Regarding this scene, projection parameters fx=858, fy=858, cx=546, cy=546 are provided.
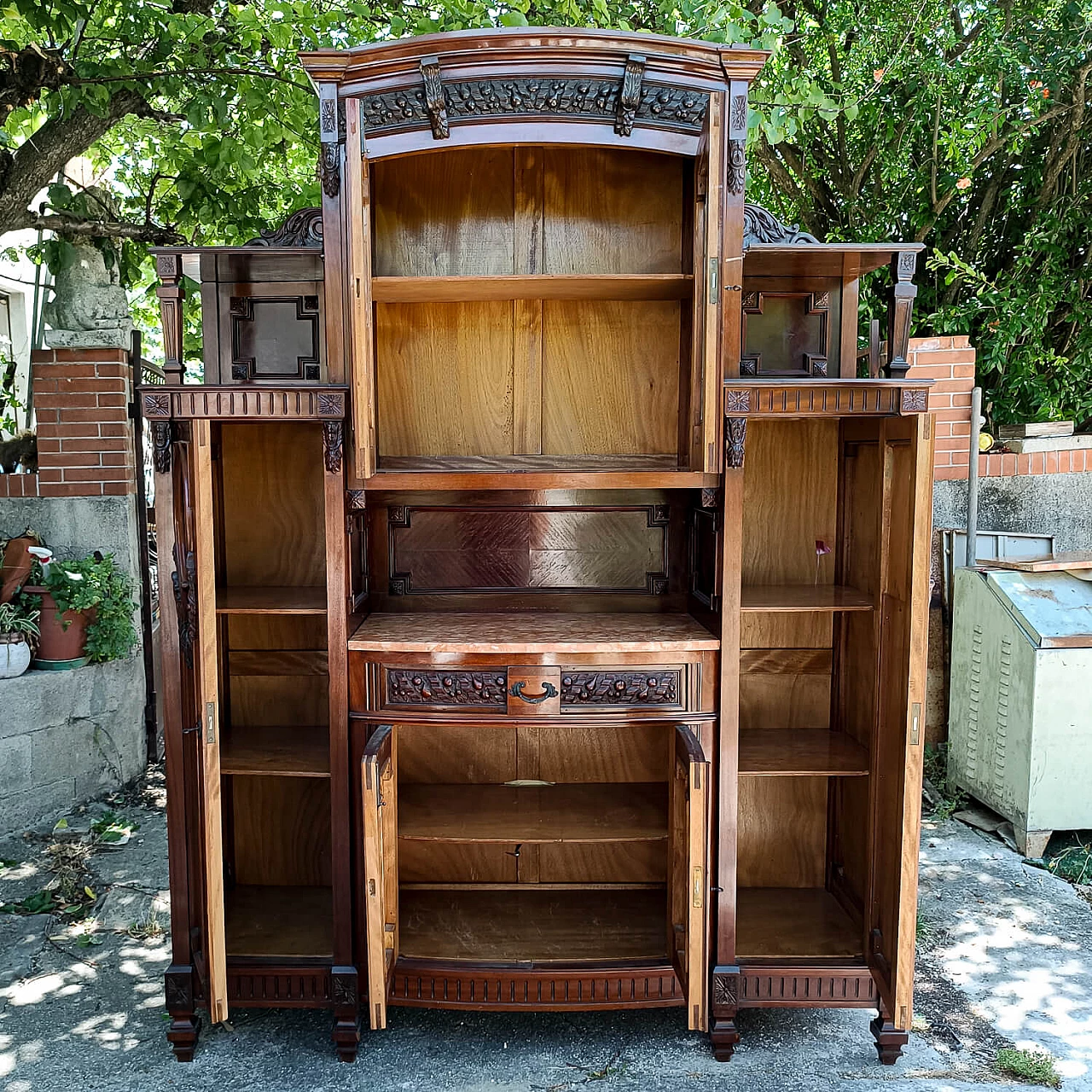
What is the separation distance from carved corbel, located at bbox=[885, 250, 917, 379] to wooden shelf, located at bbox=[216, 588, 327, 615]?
1.77 meters

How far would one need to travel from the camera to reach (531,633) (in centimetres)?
229

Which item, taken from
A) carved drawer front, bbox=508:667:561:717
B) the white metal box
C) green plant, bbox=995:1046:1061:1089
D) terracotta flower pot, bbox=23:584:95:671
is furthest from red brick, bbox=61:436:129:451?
green plant, bbox=995:1046:1061:1089

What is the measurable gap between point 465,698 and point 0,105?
317 centimetres

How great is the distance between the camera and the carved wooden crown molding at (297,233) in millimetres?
2379

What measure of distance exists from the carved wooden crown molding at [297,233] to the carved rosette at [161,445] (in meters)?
0.62

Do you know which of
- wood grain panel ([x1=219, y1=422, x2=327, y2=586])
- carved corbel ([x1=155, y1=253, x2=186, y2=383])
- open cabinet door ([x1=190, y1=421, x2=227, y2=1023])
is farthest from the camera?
wood grain panel ([x1=219, y1=422, x2=327, y2=586])

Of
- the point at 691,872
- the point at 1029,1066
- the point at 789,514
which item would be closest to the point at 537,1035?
the point at 691,872

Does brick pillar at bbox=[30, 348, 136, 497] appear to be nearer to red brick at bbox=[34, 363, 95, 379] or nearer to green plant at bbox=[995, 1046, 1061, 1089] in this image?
red brick at bbox=[34, 363, 95, 379]

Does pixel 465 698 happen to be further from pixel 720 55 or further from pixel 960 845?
pixel 960 845

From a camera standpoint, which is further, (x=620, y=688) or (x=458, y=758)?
(x=458, y=758)

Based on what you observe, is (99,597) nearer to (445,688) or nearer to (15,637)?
(15,637)

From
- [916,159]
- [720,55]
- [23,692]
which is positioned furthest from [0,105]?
[916,159]

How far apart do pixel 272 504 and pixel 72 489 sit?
1753mm

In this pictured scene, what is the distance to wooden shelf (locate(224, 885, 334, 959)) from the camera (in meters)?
2.36
